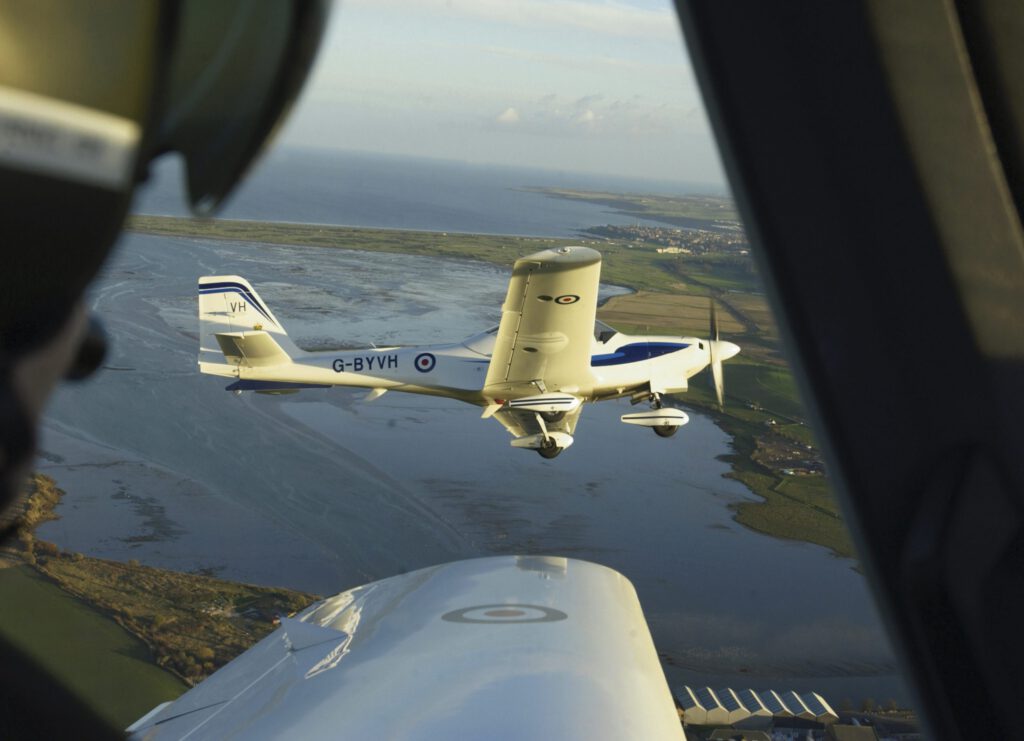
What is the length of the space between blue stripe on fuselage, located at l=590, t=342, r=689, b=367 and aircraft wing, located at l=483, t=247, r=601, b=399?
0.81 ft

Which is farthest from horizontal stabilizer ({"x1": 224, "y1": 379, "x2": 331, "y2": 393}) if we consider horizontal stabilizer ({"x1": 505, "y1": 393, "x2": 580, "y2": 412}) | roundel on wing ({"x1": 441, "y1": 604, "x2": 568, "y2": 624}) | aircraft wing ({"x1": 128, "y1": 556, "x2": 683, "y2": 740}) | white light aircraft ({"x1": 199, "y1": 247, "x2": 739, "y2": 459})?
roundel on wing ({"x1": 441, "y1": 604, "x2": 568, "y2": 624})

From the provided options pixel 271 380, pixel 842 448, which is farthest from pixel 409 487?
pixel 842 448

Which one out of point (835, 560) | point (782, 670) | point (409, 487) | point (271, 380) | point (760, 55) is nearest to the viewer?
point (760, 55)

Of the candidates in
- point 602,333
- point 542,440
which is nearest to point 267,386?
point 542,440

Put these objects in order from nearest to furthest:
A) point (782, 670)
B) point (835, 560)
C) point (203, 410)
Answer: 1. point (782, 670)
2. point (835, 560)
3. point (203, 410)

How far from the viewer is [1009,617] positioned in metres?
0.69

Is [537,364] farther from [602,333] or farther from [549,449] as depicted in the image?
[549,449]

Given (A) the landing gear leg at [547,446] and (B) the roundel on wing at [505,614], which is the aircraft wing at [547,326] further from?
(B) the roundel on wing at [505,614]

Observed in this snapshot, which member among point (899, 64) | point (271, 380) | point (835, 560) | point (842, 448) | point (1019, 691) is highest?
point (899, 64)

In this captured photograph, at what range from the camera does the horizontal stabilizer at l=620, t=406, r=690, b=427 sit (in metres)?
11.0

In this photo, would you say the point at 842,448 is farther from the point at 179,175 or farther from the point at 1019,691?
the point at 179,175

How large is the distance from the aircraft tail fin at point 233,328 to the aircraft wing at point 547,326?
3006 millimetres

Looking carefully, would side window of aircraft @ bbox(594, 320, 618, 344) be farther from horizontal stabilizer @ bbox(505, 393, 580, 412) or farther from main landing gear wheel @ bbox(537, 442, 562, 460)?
main landing gear wheel @ bbox(537, 442, 562, 460)

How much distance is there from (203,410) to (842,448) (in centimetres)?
2411
